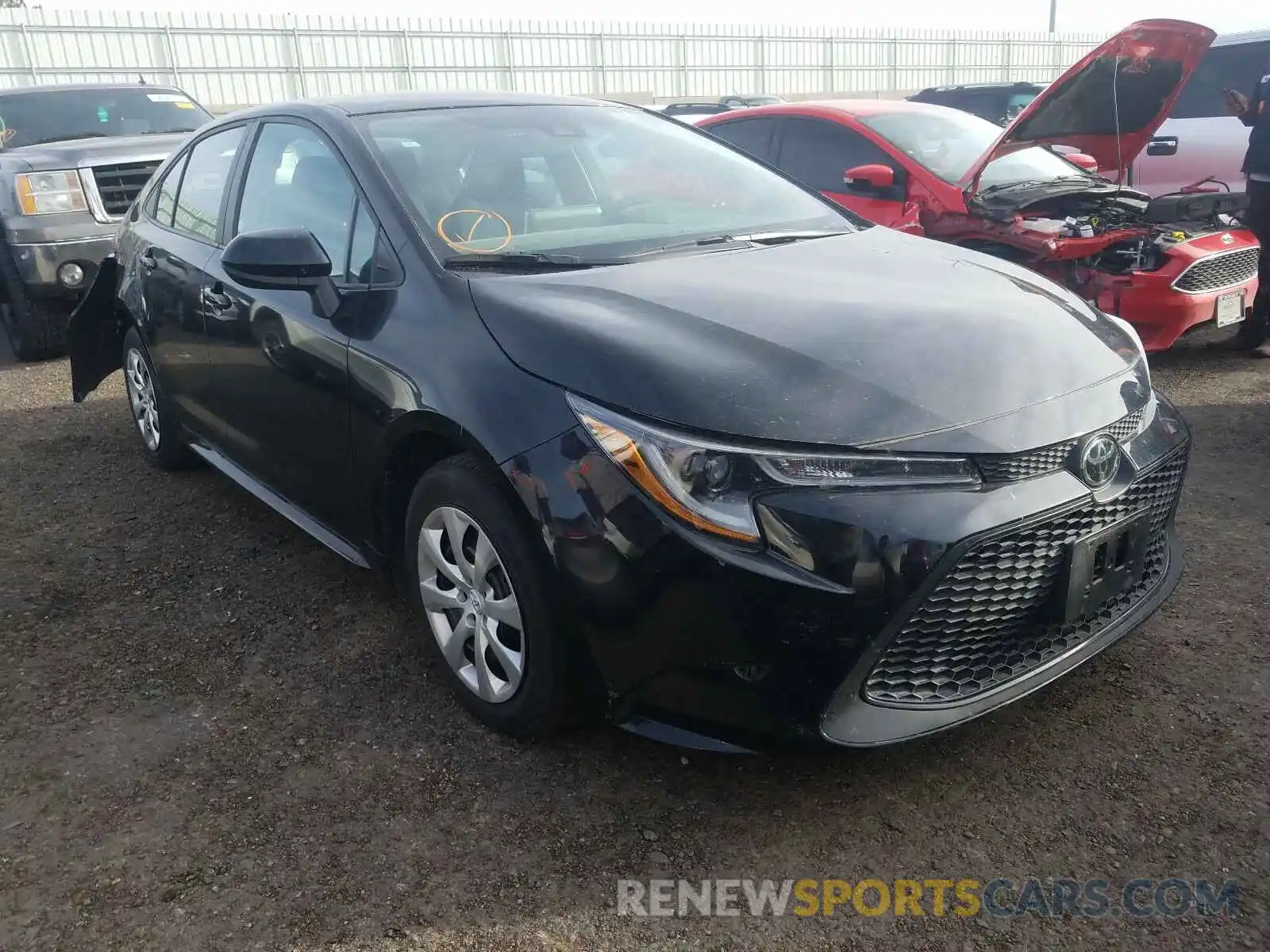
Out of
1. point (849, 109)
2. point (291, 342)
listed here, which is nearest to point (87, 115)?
point (849, 109)

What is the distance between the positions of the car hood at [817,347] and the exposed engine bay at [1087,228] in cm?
294

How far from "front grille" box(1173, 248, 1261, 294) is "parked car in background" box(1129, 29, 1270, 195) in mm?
2127

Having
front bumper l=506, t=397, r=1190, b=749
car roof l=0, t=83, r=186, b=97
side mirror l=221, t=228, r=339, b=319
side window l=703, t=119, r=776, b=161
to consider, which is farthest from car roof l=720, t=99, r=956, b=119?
front bumper l=506, t=397, r=1190, b=749

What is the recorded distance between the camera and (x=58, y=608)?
3520mm

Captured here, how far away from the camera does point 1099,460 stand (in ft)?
7.42

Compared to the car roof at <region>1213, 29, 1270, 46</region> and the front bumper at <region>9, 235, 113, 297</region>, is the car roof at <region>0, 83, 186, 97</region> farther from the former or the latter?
the car roof at <region>1213, 29, 1270, 46</region>

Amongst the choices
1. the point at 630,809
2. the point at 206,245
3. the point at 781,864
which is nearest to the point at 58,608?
the point at 206,245

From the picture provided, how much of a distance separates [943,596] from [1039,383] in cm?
56

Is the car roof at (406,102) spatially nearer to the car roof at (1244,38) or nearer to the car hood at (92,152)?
the car hood at (92,152)

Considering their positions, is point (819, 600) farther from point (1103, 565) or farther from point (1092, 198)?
point (1092, 198)

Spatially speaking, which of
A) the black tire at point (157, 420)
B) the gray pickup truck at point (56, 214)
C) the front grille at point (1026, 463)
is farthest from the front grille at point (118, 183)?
the front grille at point (1026, 463)

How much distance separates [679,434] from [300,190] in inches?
71.4

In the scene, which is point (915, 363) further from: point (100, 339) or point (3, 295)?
point (3, 295)

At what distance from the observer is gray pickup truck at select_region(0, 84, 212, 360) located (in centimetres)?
659
